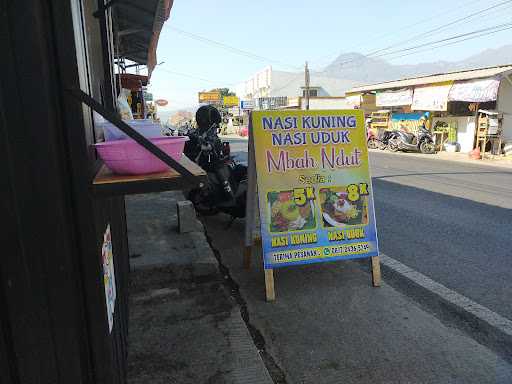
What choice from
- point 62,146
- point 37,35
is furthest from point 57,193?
point 37,35

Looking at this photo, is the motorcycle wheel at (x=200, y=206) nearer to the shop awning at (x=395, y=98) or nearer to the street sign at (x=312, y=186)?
the street sign at (x=312, y=186)

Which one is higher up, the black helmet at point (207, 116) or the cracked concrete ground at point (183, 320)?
the black helmet at point (207, 116)

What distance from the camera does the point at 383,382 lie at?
2568mm

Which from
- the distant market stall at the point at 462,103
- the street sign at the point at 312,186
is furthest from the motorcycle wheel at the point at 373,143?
the street sign at the point at 312,186

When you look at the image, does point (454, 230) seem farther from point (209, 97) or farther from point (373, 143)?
point (209, 97)

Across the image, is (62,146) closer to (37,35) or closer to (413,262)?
(37,35)

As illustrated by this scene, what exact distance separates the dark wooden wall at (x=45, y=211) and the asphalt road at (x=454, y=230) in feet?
11.5

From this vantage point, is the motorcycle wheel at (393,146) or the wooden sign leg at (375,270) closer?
the wooden sign leg at (375,270)

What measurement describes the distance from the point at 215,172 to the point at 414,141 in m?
15.9

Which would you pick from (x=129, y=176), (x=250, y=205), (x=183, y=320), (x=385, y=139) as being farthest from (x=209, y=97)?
(x=129, y=176)

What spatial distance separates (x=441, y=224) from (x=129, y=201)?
204 inches

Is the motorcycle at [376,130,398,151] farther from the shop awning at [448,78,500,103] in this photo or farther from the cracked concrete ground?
the cracked concrete ground

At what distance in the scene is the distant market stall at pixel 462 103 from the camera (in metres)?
16.6

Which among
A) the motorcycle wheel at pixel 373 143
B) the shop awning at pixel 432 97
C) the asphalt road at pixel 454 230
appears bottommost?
the asphalt road at pixel 454 230
